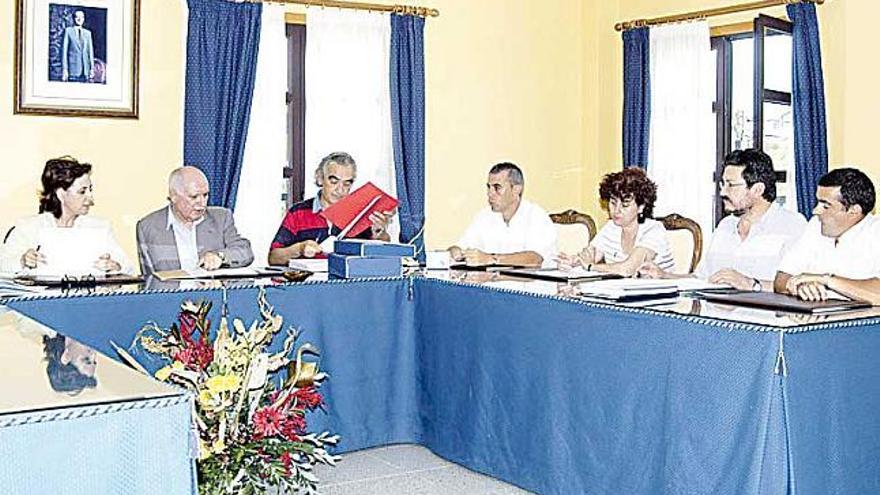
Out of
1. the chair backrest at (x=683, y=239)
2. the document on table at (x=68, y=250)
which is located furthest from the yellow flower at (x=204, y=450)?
the chair backrest at (x=683, y=239)

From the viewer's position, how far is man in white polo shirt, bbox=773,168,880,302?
3.60 meters

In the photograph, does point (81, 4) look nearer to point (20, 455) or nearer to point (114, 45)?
point (114, 45)

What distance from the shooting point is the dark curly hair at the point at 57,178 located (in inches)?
165

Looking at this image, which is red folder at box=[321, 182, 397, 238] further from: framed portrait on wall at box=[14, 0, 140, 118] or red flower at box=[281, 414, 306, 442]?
red flower at box=[281, 414, 306, 442]

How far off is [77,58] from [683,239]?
2.89 metres

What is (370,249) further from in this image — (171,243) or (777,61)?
(777,61)

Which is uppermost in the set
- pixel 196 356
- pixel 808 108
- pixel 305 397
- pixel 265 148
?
pixel 808 108

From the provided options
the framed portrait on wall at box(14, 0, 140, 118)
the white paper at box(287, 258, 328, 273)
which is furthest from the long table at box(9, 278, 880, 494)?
the framed portrait on wall at box(14, 0, 140, 118)

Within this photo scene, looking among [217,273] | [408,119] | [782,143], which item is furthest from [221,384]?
[782,143]

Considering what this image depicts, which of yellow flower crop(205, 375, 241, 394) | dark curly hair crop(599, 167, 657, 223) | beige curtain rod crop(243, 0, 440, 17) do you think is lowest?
yellow flower crop(205, 375, 241, 394)

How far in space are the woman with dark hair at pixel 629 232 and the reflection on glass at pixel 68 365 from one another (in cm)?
249

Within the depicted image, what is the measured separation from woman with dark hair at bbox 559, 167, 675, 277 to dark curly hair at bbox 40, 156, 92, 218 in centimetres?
188

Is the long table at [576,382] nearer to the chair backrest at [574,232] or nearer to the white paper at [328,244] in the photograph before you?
the white paper at [328,244]

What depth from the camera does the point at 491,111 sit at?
6.41m
